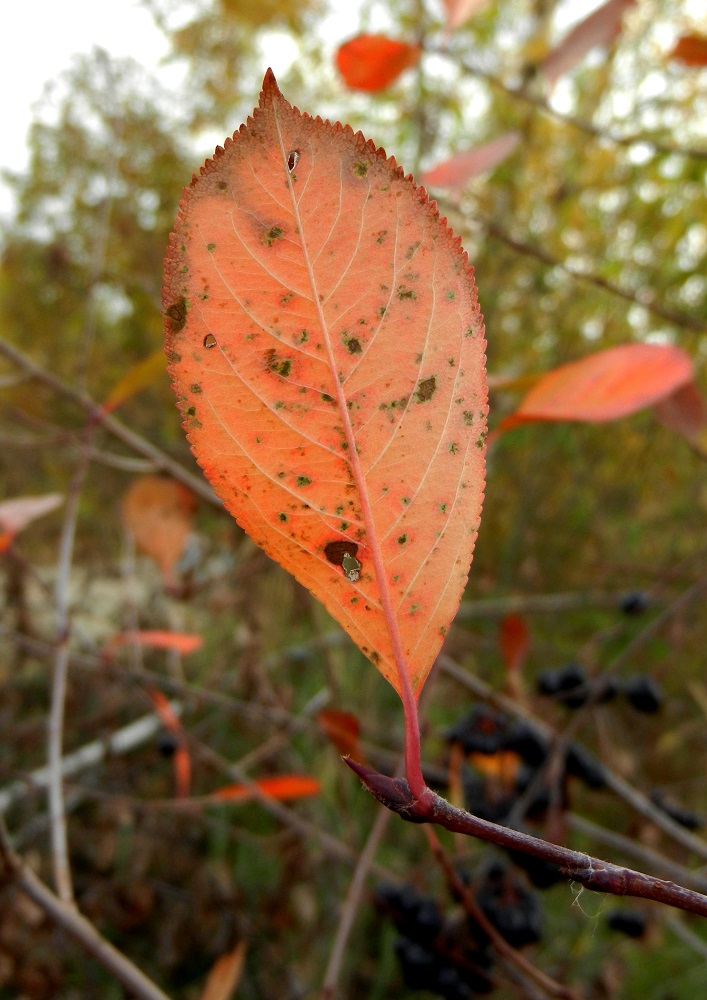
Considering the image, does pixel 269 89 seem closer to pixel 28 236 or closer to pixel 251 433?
pixel 251 433

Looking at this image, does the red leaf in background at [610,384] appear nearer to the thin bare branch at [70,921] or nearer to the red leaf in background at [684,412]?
the red leaf in background at [684,412]

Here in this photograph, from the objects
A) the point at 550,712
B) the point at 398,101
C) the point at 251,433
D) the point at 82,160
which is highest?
the point at 398,101

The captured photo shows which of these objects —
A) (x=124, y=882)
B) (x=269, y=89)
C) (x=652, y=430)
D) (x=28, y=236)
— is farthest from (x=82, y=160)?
(x=269, y=89)

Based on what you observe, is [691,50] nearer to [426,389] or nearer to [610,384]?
[610,384]

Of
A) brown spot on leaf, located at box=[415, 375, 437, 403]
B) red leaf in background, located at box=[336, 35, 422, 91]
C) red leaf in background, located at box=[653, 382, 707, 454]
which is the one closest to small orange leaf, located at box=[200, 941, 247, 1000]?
brown spot on leaf, located at box=[415, 375, 437, 403]

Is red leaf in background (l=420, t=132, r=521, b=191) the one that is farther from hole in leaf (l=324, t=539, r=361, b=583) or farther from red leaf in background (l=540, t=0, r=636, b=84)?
hole in leaf (l=324, t=539, r=361, b=583)
